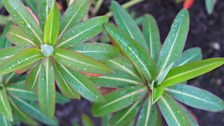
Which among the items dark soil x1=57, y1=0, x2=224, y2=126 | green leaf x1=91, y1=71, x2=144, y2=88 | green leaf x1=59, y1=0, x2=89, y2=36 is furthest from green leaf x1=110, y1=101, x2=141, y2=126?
dark soil x1=57, y1=0, x2=224, y2=126

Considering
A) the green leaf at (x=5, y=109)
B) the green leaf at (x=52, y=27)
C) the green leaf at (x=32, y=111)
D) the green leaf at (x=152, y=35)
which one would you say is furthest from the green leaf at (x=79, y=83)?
the green leaf at (x=32, y=111)

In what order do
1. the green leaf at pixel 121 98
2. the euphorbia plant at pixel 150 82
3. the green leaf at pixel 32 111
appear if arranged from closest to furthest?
1. the euphorbia plant at pixel 150 82
2. the green leaf at pixel 121 98
3. the green leaf at pixel 32 111

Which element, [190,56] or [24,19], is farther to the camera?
[190,56]

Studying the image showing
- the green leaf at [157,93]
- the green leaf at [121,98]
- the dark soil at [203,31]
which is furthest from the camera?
the dark soil at [203,31]

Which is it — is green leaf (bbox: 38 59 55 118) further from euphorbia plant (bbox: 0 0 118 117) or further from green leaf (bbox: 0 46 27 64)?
green leaf (bbox: 0 46 27 64)

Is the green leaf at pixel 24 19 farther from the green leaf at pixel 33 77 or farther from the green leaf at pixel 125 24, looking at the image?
the green leaf at pixel 125 24

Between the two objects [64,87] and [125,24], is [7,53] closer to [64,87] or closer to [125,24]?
[64,87]

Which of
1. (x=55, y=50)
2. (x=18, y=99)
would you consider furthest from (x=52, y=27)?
(x=18, y=99)
